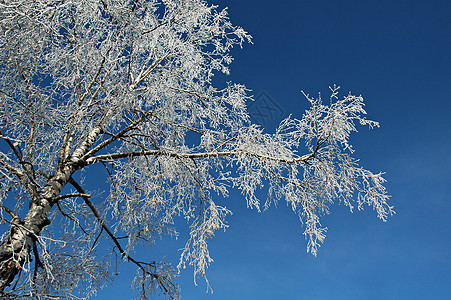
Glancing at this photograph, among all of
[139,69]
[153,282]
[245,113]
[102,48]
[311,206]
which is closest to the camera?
[102,48]

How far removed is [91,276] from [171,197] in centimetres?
165

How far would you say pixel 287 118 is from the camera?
4590 mm

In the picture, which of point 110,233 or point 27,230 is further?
point 110,233

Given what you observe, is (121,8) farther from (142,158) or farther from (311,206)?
(311,206)

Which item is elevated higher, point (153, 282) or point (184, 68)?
point (184, 68)

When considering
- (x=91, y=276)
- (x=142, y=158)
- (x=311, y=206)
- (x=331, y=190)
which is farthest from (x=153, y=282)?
(x=331, y=190)

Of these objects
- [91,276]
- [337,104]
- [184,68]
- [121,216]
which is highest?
[184,68]

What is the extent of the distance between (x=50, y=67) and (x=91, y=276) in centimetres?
311

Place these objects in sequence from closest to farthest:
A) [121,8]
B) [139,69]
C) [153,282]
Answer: [121,8], [153,282], [139,69]

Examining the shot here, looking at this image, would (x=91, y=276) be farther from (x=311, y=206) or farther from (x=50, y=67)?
(x=311, y=206)

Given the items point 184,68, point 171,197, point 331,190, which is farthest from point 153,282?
point 184,68

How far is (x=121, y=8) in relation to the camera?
157 inches

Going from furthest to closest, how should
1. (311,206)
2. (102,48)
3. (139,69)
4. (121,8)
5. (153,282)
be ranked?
1. (139,69)
2. (153,282)
3. (311,206)
4. (102,48)
5. (121,8)

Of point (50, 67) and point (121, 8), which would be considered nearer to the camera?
point (121, 8)
